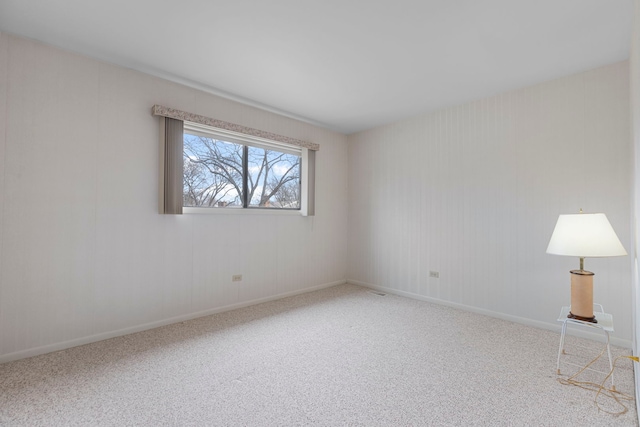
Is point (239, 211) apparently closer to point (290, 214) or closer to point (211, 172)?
point (211, 172)

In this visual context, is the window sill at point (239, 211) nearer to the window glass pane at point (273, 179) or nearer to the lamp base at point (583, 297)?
the window glass pane at point (273, 179)

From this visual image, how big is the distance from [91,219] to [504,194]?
163 inches

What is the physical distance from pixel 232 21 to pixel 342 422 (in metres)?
2.70

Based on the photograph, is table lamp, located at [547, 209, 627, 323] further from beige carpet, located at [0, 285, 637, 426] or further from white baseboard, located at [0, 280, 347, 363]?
white baseboard, located at [0, 280, 347, 363]

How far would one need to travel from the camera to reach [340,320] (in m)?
3.26

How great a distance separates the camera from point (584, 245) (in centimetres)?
202

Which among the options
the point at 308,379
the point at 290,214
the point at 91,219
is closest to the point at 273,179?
the point at 290,214

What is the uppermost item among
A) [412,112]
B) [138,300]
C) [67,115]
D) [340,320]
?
[412,112]

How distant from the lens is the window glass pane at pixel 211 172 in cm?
333

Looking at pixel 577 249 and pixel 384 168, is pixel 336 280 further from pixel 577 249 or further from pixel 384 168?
pixel 577 249

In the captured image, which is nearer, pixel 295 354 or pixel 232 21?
pixel 232 21

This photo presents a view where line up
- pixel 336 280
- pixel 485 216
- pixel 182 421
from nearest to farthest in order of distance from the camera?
pixel 182 421
pixel 485 216
pixel 336 280

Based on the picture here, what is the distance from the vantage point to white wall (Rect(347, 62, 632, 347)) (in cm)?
273

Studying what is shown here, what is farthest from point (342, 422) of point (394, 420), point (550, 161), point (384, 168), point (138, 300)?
point (384, 168)
